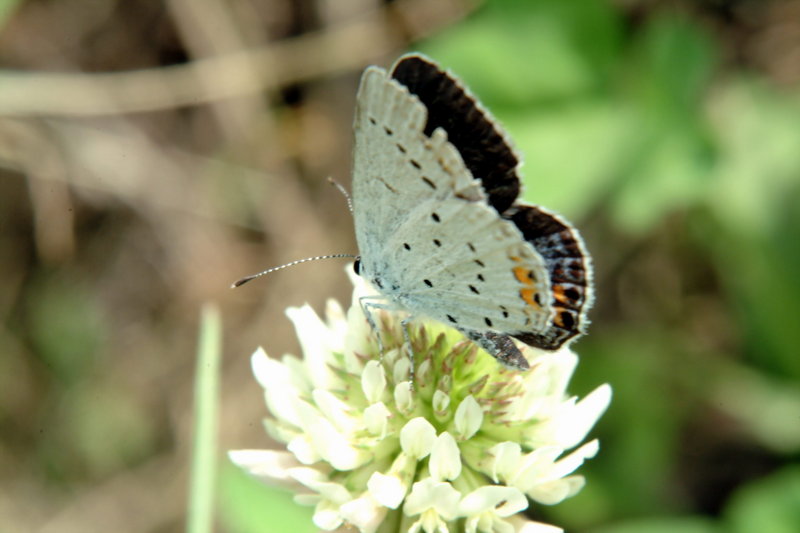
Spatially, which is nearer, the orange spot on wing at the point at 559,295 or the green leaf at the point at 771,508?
the orange spot on wing at the point at 559,295

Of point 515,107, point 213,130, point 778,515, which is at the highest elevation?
point 213,130

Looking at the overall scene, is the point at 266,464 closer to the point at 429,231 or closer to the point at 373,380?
the point at 373,380

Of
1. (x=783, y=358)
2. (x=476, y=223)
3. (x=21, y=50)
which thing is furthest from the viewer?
(x=21, y=50)

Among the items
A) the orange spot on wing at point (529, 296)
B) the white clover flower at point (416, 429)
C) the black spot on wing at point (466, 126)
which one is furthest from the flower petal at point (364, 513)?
the black spot on wing at point (466, 126)

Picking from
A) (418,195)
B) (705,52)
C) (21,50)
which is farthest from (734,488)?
(21,50)

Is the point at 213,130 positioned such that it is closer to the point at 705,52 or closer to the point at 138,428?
the point at 138,428

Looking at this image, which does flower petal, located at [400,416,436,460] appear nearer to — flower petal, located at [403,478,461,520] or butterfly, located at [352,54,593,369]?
flower petal, located at [403,478,461,520]

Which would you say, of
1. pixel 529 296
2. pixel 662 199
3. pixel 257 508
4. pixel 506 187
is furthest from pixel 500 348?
pixel 662 199

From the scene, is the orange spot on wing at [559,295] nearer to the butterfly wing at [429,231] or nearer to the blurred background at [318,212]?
the butterfly wing at [429,231]
